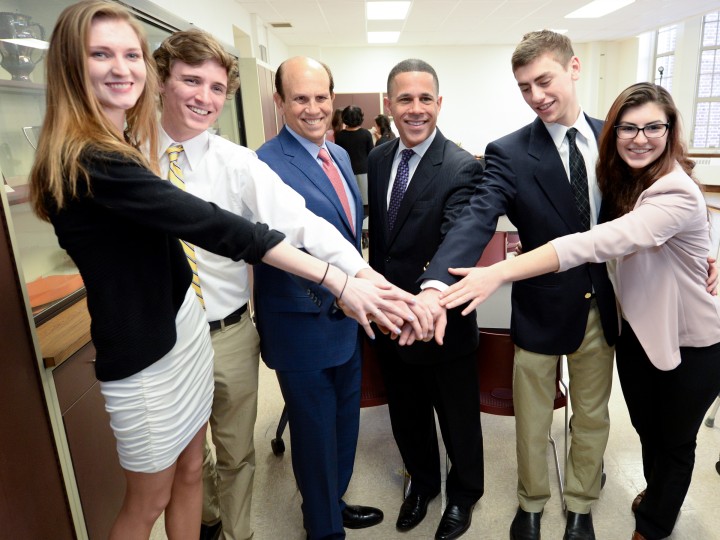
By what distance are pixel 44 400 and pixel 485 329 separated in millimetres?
1785

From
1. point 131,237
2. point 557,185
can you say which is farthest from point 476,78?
point 131,237

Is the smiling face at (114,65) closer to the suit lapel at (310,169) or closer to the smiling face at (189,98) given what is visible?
the smiling face at (189,98)

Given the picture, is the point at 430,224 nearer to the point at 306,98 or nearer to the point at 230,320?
the point at 306,98

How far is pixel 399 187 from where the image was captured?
176cm

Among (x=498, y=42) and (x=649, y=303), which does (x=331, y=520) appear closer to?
(x=649, y=303)

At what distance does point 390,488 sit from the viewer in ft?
7.27

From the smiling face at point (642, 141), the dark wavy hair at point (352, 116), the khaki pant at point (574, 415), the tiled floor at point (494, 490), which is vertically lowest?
the tiled floor at point (494, 490)

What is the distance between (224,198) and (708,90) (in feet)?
34.5

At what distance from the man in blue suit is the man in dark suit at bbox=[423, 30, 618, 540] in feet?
1.19

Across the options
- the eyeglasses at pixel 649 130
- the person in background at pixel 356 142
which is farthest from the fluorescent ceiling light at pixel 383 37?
the eyeglasses at pixel 649 130

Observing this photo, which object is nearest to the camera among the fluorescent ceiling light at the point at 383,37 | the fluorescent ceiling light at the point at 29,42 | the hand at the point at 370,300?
the hand at the point at 370,300

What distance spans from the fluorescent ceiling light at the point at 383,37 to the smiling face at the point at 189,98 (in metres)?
9.08

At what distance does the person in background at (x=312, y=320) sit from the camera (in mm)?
1533

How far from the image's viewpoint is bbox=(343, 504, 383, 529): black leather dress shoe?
1977mm
